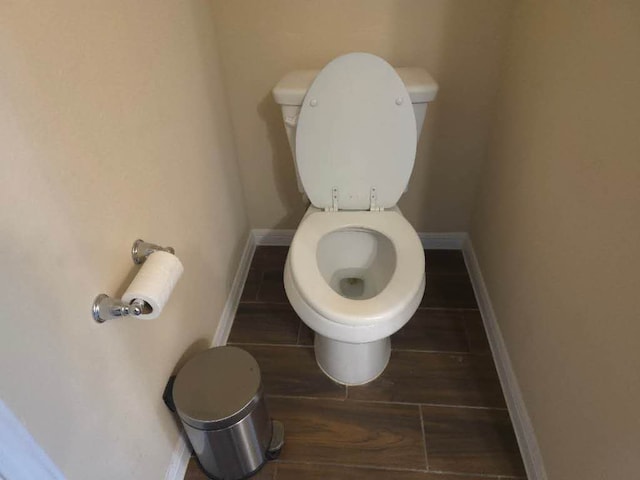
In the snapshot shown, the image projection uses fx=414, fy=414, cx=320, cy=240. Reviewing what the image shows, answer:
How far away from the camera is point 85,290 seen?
0.69 m

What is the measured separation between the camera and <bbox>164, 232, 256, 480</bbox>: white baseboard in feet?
3.48

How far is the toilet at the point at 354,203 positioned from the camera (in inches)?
40.0

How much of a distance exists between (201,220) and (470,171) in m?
0.97

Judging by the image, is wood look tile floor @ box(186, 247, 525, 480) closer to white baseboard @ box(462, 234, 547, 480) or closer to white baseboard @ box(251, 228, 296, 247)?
white baseboard @ box(462, 234, 547, 480)

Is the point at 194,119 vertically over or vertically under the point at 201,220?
over

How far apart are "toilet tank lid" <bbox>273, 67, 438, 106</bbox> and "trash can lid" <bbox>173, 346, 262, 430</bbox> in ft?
2.33

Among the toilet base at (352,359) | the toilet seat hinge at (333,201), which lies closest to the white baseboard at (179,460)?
the toilet base at (352,359)

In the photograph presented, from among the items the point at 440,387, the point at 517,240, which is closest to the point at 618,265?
the point at 517,240

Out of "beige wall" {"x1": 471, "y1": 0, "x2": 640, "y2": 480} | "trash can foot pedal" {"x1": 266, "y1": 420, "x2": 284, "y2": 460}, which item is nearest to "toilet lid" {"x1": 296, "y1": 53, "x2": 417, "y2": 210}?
"beige wall" {"x1": 471, "y1": 0, "x2": 640, "y2": 480}

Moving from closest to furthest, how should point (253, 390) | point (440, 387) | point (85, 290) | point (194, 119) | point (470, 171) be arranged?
point (85, 290) < point (253, 390) < point (194, 119) < point (440, 387) < point (470, 171)

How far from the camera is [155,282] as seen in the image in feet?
2.41

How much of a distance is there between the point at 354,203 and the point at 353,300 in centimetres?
38

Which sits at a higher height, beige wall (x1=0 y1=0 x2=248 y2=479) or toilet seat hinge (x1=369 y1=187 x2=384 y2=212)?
beige wall (x1=0 y1=0 x2=248 y2=479)

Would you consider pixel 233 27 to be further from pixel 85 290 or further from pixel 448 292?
pixel 448 292
